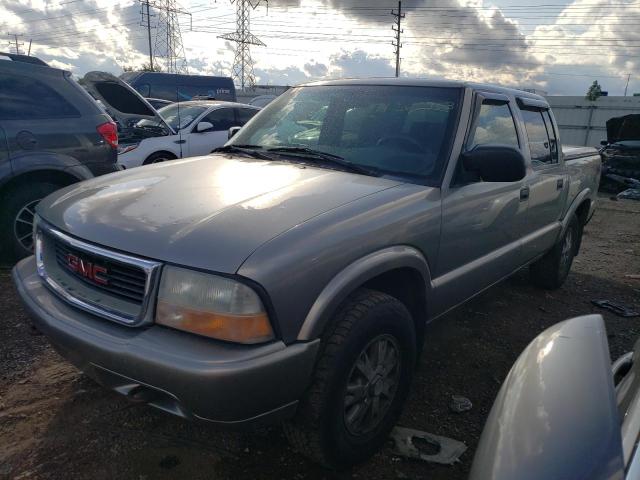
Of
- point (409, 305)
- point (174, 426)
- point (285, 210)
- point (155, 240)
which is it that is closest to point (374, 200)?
point (285, 210)

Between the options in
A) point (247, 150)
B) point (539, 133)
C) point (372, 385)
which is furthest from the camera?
point (539, 133)

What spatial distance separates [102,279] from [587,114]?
2702 cm

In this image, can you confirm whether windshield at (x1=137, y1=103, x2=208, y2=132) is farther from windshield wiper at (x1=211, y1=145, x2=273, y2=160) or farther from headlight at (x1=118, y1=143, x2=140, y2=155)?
windshield wiper at (x1=211, y1=145, x2=273, y2=160)

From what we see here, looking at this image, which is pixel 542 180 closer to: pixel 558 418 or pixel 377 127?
pixel 377 127

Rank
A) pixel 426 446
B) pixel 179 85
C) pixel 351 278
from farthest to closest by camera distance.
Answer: pixel 179 85
pixel 426 446
pixel 351 278

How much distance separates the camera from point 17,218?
14.9 feet

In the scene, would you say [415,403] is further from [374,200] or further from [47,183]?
[47,183]

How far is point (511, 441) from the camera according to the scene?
129 cm

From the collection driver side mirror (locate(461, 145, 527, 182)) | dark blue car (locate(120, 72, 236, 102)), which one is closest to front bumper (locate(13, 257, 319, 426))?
driver side mirror (locate(461, 145, 527, 182))

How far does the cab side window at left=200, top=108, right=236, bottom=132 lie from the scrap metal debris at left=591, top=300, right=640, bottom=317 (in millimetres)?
6763

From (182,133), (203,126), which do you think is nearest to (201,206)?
(203,126)

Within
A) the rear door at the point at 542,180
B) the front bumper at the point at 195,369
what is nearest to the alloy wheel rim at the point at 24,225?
the front bumper at the point at 195,369

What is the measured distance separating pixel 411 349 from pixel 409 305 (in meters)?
0.27

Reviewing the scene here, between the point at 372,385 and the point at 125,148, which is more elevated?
the point at 125,148
